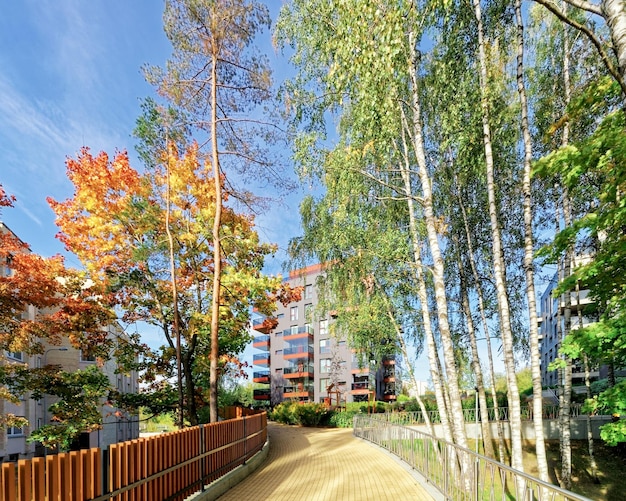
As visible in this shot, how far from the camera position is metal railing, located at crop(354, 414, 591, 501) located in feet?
13.1

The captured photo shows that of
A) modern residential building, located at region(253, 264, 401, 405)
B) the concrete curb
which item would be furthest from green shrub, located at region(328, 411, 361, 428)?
the concrete curb

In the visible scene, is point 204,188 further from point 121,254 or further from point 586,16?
point 586,16

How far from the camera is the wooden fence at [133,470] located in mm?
3457

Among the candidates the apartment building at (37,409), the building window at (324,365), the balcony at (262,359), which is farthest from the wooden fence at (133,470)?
the balcony at (262,359)

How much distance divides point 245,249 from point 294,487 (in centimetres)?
858

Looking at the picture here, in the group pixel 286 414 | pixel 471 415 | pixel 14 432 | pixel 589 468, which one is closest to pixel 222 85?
pixel 14 432

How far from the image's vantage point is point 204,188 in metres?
16.2

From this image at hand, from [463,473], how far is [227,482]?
4.90 meters

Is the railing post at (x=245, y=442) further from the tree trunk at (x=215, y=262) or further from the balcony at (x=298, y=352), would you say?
the balcony at (x=298, y=352)

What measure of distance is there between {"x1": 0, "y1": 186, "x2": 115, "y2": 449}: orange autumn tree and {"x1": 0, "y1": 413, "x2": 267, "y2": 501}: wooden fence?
759cm

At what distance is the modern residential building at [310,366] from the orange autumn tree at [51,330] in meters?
26.1

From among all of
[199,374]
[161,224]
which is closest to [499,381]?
→ [199,374]

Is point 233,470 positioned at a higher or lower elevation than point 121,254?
lower

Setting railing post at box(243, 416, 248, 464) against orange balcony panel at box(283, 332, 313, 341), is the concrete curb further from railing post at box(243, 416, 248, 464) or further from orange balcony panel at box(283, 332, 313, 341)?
orange balcony panel at box(283, 332, 313, 341)
